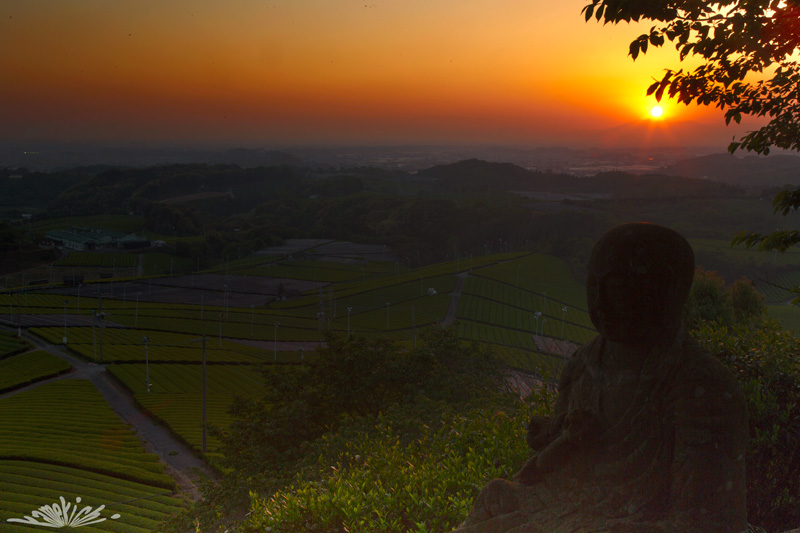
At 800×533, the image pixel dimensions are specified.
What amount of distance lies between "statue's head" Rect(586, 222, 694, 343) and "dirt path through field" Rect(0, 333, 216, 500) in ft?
72.7

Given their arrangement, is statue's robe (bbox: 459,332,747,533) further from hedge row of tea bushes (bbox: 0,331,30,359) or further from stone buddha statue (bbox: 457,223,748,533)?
hedge row of tea bushes (bbox: 0,331,30,359)

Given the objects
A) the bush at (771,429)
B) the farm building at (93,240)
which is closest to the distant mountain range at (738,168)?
the farm building at (93,240)

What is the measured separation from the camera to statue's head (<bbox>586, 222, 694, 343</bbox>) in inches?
184

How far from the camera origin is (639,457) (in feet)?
15.2

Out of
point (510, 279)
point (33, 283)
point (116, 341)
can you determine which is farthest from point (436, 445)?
point (33, 283)

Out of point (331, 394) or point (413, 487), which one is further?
point (331, 394)

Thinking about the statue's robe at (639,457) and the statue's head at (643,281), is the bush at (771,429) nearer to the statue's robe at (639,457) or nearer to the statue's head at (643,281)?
the statue's robe at (639,457)

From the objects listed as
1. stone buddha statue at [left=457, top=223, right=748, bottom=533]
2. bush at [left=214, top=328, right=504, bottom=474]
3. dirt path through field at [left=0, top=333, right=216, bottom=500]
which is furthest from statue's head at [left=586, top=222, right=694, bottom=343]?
dirt path through field at [left=0, top=333, right=216, bottom=500]

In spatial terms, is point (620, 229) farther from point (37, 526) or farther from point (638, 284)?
point (37, 526)

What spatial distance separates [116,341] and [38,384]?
14300 millimetres

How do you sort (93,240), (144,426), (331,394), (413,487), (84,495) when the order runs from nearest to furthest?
(413,487) < (331,394) < (84,495) < (144,426) < (93,240)

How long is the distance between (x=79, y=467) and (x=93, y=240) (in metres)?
106

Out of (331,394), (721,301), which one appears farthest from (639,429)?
(721,301)

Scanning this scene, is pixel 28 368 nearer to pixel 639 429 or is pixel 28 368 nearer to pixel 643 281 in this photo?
pixel 639 429
